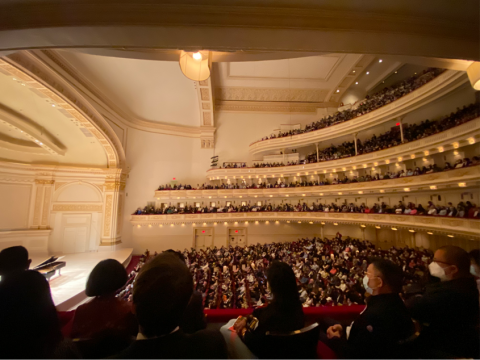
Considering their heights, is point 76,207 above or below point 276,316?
above

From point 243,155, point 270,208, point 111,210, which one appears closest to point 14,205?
point 111,210

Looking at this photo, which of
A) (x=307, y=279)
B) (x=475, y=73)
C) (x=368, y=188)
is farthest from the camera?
(x=368, y=188)

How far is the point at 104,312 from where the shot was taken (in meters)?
1.47

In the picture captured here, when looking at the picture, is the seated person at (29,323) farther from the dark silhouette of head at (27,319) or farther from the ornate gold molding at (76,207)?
the ornate gold molding at (76,207)

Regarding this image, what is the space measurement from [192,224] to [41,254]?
9.38m

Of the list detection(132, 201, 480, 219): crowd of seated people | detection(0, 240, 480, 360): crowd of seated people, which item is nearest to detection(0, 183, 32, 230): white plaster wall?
detection(132, 201, 480, 219): crowd of seated people

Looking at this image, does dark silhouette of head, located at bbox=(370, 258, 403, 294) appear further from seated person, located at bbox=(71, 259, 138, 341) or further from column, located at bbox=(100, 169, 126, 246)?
column, located at bbox=(100, 169, 126, 246)

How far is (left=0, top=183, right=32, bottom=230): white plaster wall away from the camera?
1090cm

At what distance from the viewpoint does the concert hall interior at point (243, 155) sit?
1976 mm

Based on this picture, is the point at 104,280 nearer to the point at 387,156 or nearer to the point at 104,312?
the point at 104,312

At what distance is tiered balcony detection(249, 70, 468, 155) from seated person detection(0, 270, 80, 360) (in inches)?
490

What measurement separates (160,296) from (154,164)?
18.0 m

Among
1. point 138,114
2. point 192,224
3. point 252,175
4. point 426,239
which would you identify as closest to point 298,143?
point 252,175

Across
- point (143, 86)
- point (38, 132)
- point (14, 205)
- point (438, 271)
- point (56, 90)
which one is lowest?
point (438, 271)
